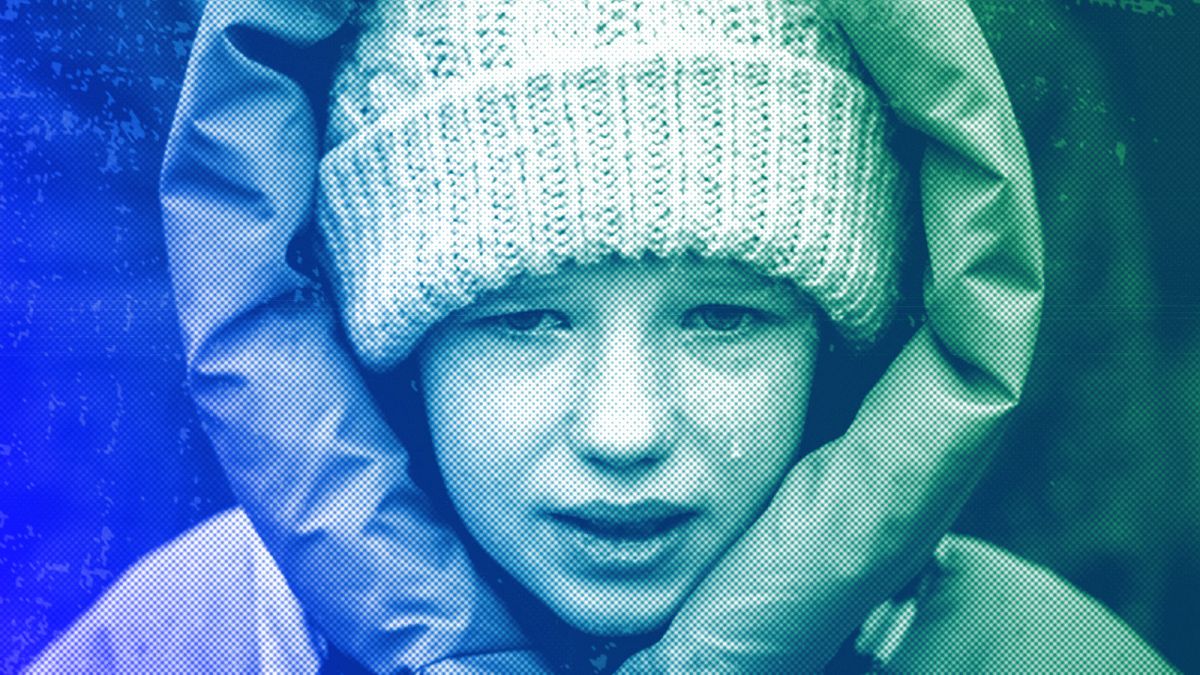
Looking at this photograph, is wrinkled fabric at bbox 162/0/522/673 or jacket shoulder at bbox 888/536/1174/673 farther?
jacket shoulder at bbox 888/536/1174/673

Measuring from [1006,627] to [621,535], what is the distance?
1.01ft

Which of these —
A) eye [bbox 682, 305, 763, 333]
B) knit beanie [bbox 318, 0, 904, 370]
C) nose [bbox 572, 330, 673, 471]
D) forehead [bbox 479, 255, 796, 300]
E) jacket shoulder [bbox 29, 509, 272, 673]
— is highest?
knit beanie [bbox 318, 0, 904, 370]

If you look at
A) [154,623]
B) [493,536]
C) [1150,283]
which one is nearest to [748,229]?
[493,536]

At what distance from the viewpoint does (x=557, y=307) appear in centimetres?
61

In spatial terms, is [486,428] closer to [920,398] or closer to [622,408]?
[622,408]

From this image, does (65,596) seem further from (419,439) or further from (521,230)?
(521,230)

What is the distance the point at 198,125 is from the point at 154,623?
13.8 inches

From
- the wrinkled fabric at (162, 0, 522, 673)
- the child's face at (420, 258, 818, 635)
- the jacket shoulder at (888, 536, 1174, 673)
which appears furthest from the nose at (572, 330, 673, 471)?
the jacket shoulder at (888, 536, 1174, 673)

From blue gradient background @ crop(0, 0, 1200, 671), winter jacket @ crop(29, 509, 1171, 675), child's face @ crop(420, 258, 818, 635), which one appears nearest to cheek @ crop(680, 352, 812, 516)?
child's face @ crop(420, 258, 818, 635)

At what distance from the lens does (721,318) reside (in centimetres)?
63

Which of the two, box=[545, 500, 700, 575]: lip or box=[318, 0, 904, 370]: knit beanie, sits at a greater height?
box=[318, 0, 904, 370]: knit beanie

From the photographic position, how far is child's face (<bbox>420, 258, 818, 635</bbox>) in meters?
0.60

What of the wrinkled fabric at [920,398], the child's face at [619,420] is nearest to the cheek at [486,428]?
the child's face at [619,420]

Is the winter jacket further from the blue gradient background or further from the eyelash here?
the eyelash
